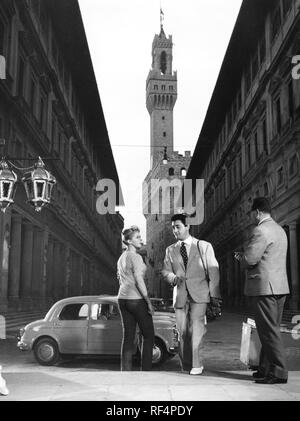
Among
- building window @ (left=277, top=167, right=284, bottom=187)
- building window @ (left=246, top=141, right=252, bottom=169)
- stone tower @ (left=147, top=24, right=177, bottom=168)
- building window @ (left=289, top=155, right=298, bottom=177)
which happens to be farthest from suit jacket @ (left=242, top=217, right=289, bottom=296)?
stone tower @ (left=147, top=24, right=177, bottom=168)

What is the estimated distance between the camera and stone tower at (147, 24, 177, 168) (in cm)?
10756

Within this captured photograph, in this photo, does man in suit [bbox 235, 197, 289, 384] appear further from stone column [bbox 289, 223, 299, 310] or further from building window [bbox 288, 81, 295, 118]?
building window [bbox 288, 81, 295, 118]

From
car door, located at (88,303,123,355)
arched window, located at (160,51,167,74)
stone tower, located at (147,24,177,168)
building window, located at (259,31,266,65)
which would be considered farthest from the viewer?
arched window, located at (160,51,167,74)

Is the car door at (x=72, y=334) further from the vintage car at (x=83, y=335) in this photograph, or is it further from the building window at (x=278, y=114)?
the building window at (x=278, y=114)

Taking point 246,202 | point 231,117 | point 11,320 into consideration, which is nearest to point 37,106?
point 11,320

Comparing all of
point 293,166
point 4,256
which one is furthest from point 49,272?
point 293,166

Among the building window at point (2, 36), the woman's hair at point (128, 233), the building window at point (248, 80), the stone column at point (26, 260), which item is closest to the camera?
the woman's hair at point (128, 233)

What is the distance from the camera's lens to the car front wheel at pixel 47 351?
9656 millimetres

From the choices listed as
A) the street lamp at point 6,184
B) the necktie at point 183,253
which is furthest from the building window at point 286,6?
the necktie at point 183,253

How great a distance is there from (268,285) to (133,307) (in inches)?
70.8

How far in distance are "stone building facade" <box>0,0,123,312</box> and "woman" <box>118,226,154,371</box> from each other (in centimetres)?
1149

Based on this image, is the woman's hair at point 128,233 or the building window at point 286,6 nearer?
the woman's hair at point 128,233

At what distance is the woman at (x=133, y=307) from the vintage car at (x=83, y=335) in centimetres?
309
